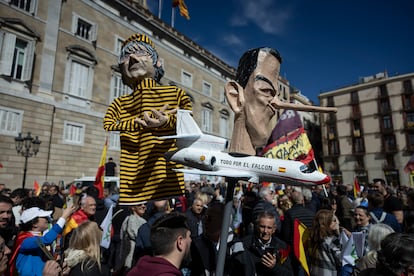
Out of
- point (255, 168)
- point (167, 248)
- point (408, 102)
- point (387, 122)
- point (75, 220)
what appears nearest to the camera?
point (255, 168)

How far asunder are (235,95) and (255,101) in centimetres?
21

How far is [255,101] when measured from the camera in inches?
85.8

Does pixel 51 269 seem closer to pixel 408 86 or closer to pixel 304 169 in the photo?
pixel 304 169

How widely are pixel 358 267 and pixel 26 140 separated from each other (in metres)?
15.5

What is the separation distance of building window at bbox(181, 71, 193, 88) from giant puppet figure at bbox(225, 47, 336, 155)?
25329 millimetres

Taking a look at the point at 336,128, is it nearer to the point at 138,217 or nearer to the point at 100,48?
the point at 100,48

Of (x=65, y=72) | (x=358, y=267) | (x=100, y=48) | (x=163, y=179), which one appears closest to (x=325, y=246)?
(x=358, y=267)

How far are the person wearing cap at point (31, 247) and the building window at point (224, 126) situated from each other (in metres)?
29.0

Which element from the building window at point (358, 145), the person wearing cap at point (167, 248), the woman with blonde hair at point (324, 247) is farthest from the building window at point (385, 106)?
the person wearing cap at point (167, 248)

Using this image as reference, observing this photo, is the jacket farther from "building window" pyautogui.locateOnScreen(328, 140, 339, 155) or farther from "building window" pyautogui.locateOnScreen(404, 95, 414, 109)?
"building window" pyautogui.locateOnScreen(328, 140, 339, 155)

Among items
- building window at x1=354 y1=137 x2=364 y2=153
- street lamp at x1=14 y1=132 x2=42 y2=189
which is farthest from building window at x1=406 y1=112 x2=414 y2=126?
street lamp at x1=14 y1=132 x2=42 y2=189

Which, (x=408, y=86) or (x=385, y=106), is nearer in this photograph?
(x=408, y=86)

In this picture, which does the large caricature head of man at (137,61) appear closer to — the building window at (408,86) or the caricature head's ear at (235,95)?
→ the caricature head's ear at (235,95)

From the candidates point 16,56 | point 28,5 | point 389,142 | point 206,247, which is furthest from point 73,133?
point 389,142
